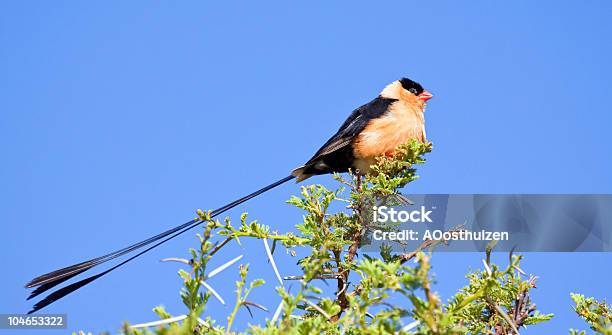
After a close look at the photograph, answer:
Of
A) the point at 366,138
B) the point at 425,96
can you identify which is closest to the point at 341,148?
the point at 366,138

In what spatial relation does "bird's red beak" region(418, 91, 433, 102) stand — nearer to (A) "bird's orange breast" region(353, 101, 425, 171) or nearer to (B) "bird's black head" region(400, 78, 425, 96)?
(B) "bird's black head" region(400, 78, 425, 96)

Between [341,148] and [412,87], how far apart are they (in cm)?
110

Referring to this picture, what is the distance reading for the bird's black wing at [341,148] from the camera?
4.01m

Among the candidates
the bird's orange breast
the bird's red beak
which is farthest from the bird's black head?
the bird's orange breast

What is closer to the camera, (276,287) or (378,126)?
(276,287)

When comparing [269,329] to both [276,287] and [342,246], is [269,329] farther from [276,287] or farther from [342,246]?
[342,246]

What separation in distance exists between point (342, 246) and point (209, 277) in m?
0.86

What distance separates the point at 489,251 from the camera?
1.04 m

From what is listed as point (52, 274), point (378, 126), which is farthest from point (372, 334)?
point (378, 126)

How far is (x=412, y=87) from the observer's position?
4.87m

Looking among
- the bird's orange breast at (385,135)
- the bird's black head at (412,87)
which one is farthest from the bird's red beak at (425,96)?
the bird's orange breast at (385,135)

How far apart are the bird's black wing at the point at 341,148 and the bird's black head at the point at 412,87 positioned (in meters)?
0.68

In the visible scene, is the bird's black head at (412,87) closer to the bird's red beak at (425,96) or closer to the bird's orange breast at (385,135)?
the bird's red beak at (425,96)

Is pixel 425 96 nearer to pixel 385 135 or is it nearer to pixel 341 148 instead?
pixel 385 135
